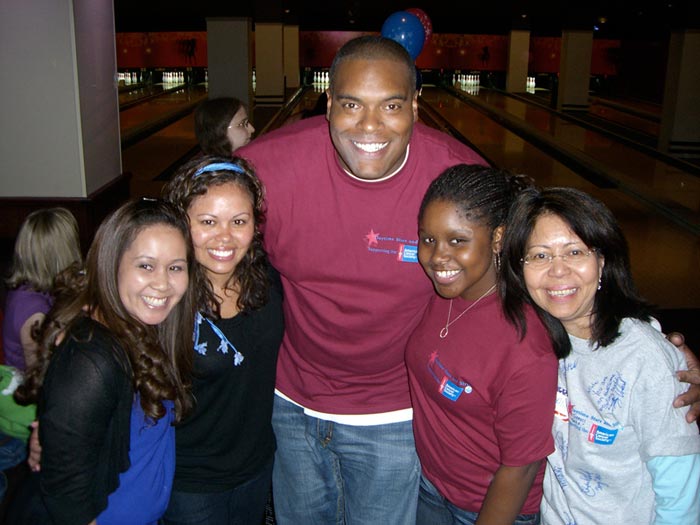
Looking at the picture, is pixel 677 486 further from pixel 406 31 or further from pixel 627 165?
pixel 627 165

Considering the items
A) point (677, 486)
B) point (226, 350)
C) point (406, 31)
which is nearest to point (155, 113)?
point (406, 31)

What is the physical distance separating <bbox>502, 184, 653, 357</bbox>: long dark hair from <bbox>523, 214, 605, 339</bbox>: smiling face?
0.05 feet

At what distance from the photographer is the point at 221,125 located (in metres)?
3.61

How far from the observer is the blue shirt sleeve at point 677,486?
1.30 meters

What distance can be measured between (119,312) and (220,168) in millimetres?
423

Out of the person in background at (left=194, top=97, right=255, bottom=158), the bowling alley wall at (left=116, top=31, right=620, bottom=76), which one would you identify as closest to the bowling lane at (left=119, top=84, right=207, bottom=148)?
the bowling alley wall at (left=116, top=31, right=620, bottom=76)

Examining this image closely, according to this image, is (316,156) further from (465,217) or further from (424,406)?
(424,406)

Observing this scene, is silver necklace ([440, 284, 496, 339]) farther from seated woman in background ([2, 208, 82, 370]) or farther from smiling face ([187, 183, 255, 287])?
seated woman in background ([2, 208, 82, 370])

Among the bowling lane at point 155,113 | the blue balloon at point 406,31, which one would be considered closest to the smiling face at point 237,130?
the blue balloon at point 406,31

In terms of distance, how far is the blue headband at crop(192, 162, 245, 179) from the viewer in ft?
5.15

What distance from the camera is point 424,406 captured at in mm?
1605

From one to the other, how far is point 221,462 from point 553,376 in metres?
0.83

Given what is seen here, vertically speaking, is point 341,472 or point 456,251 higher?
point 456,251

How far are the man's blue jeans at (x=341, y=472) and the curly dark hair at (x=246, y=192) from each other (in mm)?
353
